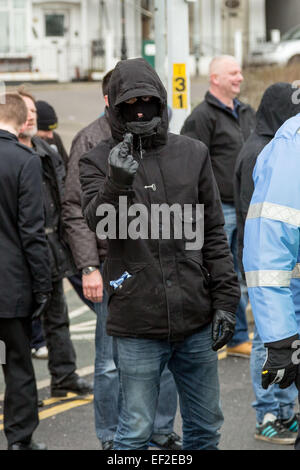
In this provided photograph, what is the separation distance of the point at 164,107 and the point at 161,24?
348cm

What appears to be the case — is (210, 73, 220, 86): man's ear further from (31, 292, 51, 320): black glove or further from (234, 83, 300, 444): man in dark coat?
(31, 292, 51, 320): black glove

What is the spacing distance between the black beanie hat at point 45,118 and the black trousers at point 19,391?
261 centimetres

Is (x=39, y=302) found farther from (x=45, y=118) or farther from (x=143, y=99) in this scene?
(x=45, y=118)

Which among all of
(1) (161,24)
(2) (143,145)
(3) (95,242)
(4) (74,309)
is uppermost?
(1) (161,24)

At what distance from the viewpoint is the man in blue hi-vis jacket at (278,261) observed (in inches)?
134

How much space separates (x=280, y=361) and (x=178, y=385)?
0.88 meters

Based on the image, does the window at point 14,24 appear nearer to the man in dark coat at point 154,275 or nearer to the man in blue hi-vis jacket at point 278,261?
the man in dark coat at point 154,275

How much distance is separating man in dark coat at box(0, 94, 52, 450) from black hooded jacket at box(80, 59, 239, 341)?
34.5 inches

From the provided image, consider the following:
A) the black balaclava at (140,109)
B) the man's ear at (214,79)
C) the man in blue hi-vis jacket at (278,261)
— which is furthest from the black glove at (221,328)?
the man's ear at (214,79)

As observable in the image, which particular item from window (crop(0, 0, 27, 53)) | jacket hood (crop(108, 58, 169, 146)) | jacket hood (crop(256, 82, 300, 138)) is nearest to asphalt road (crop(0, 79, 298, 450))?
jacket hood (crop(256, 82, 300, 138))

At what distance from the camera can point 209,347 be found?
13.3 ft

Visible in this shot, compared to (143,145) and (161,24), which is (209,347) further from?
(161,24)

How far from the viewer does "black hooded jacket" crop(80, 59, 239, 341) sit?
3.92 m
